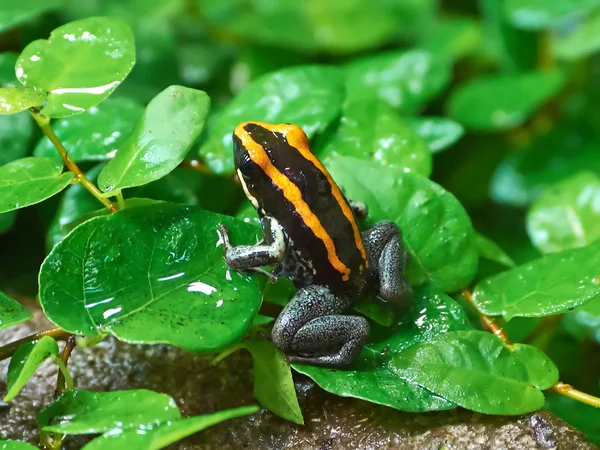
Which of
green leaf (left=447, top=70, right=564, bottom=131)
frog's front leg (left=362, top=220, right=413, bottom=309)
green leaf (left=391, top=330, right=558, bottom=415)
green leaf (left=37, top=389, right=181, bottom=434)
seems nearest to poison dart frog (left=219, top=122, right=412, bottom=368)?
frog's front leg (left=362, top=220, right=413, bottom=309)

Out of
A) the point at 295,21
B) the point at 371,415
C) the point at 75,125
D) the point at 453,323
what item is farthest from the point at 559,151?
the point at 75,125

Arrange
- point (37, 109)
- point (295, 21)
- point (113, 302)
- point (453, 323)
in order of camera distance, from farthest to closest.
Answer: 1. point (295, 21)
2. point (453, 323)
3. point (37, 109)
4. point (113, 302)

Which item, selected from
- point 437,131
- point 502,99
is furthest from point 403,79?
A: point 502,99

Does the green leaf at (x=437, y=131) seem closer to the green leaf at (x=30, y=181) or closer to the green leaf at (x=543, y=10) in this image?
the green leaf at (x=543, y=10)

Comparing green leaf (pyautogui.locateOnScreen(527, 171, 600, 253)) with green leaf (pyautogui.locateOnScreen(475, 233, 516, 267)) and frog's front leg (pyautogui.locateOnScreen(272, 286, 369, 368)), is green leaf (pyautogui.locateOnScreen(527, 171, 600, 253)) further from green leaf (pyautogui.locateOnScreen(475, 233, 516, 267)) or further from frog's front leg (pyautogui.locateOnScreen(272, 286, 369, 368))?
frog's front leg (pyautogui.locateOnScreen(272, 286, 369, 368))

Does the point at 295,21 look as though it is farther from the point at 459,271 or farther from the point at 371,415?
the point at 371,415
